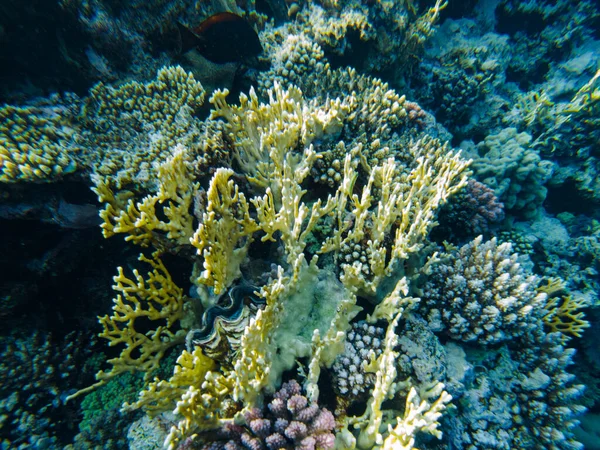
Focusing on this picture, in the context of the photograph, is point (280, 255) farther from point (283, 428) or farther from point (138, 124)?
point (138, 124)

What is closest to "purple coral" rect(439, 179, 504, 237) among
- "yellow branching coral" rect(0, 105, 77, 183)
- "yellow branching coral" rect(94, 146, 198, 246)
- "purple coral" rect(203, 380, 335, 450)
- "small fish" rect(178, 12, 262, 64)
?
"purple coral" rect(203, 380, 335, 450)

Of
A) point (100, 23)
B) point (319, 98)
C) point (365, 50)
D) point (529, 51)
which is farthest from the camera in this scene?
point (529, 51)

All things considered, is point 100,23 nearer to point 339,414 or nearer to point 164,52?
point 164,52

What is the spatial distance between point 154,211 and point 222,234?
70 cm

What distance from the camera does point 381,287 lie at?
2.88m

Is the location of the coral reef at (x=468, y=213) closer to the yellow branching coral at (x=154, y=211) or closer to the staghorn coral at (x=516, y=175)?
the staghorn coral at (x=516, y=175)

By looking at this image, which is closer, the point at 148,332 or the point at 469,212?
the point at 148,332

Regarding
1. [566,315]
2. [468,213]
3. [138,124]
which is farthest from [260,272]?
[566,315]

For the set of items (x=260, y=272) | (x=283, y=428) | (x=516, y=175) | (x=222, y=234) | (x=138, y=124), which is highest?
(x=516, y=175)

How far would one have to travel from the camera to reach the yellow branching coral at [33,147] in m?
2.71

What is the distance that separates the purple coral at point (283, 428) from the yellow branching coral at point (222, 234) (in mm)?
1027

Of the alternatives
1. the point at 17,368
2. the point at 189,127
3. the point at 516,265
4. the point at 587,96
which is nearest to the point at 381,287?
the point at 516,265

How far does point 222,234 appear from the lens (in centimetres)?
256

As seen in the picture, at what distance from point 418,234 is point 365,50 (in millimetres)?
4474
